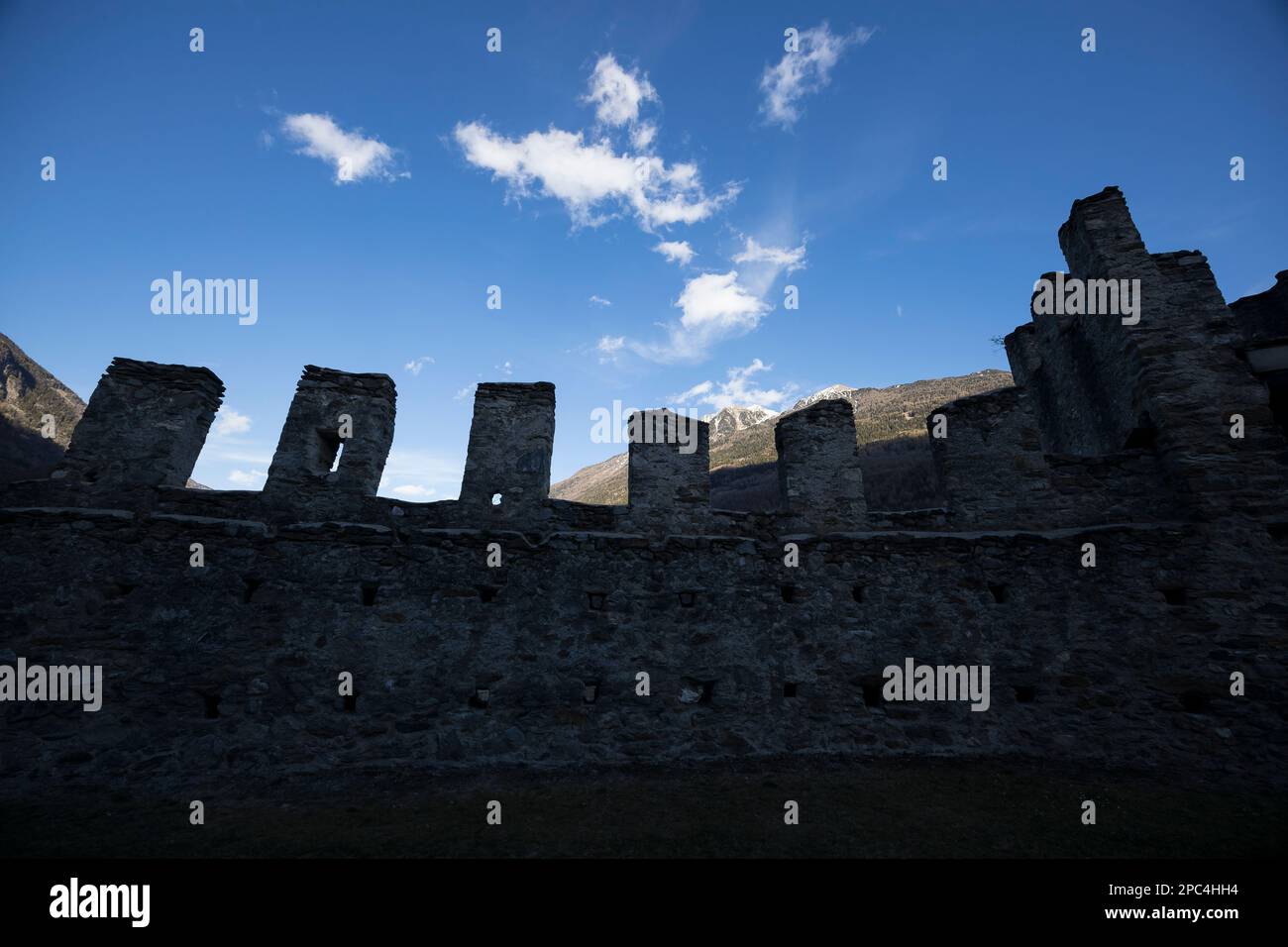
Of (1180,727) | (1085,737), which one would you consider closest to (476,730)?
(1085,737)

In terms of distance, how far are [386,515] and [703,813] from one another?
7.16 metres

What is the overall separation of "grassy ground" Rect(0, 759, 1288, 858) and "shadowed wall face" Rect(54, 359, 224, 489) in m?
4.93

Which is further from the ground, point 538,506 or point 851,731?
point 538,506

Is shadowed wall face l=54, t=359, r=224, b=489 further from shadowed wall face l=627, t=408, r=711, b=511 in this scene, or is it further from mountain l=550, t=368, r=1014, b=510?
mountain l=550, t=368, r=1014, b=510

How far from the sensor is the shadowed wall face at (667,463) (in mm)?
9867

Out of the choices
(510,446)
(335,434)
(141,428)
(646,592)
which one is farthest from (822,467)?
(141,428)

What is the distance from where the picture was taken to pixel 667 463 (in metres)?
10.1

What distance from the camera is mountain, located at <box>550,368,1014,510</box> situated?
26688mm

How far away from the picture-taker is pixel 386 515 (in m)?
9.39
